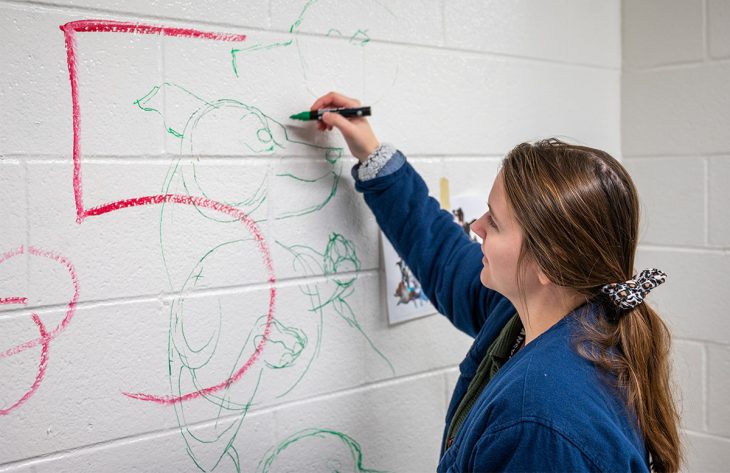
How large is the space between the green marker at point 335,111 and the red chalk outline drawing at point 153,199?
0.56 feet

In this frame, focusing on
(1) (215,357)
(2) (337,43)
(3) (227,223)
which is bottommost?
(1) (215,357)

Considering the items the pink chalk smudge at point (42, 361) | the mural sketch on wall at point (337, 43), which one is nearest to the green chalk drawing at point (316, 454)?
the pink chalk smudge at point (42, 361)

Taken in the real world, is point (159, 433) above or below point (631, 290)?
below

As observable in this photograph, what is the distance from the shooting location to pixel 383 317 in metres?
1.44

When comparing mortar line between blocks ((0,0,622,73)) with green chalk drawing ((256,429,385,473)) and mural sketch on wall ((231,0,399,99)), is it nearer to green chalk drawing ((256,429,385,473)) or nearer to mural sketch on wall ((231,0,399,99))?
mural sketch on wall ((231,0,399,99))

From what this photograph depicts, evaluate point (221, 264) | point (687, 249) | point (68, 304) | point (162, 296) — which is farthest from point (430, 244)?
point (687, 249)

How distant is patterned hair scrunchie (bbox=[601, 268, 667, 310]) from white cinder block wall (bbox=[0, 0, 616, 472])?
1.82 feet

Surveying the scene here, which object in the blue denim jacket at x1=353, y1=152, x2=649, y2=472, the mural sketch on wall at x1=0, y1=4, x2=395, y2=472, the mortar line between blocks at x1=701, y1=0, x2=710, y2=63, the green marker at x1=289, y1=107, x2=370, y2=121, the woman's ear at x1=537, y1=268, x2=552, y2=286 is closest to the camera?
the blue denim jacket at x1=353, y1=152, x2=649, y2=472

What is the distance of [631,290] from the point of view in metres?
0.98

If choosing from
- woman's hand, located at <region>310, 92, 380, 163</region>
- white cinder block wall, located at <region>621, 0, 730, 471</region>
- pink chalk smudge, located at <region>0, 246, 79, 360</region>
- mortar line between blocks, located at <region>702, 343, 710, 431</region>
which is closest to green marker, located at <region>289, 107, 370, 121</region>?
woman's hand, located at <region>310, 92, 380, 163</region>

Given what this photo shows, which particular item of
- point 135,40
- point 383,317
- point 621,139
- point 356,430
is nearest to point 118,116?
point 135,40

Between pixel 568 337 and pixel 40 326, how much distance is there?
2.59ft

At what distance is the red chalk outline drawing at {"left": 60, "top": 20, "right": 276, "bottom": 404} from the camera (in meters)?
1.07

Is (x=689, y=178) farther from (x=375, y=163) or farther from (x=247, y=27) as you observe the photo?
(x=247, y=27)
